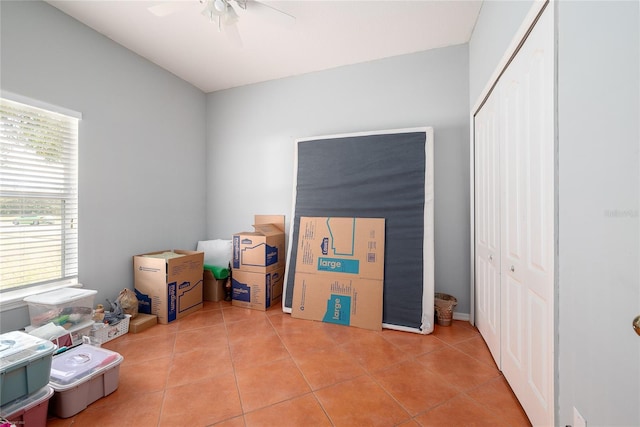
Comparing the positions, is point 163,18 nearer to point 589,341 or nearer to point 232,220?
point 232,220

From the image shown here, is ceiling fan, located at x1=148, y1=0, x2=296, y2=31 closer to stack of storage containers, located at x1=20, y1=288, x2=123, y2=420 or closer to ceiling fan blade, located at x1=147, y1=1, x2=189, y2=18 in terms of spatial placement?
ceiling fan blade, located at x1=147, y1=1, x2=189, y2=18

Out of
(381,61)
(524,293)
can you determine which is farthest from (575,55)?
(381,61)

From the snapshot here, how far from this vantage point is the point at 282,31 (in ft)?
8.52

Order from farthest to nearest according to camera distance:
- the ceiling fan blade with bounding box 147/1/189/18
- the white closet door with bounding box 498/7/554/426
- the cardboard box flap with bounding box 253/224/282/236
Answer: the cardboard box flap with bounding box 253/224/282/236, the ceiling fan blade with bounding box 147/1/189/18, the white closet door with bounding box 498/7/554/426

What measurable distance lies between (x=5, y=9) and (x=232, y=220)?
2704 millimetres

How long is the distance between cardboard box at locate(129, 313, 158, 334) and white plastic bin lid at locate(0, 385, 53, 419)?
110 cm

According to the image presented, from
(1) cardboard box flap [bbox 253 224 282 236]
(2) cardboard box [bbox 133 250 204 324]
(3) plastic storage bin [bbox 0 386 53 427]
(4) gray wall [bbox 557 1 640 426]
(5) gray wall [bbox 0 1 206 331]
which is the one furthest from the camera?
(1) cardboard box flap [bbox 253 224 282 236]

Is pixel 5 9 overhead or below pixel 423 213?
overhead

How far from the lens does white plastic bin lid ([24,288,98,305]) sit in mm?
2041

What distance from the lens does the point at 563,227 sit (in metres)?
1.08

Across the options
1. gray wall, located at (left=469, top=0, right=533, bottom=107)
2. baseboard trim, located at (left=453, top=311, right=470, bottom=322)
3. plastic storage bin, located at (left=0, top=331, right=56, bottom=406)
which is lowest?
baseboard trim, located at (left=453, top=311, right=470, bottom=322)

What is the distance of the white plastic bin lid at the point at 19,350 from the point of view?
131 centimetres

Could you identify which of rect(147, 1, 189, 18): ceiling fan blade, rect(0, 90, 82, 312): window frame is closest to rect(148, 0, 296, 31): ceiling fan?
rect(147, 1, 189, 18): ceiling fan blade

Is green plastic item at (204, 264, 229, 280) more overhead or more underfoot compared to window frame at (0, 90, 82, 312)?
more underfoot
